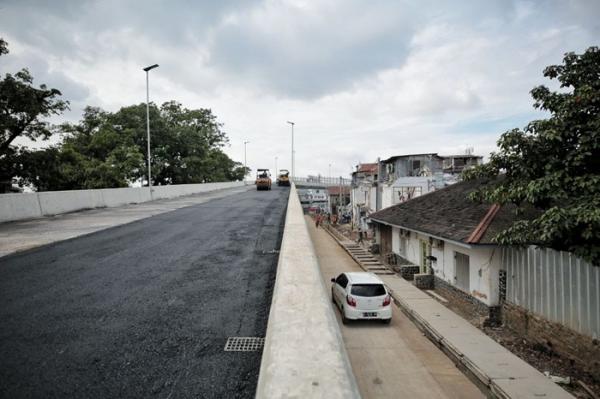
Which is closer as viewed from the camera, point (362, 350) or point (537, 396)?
point (537, 396)

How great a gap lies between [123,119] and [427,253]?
44633mm

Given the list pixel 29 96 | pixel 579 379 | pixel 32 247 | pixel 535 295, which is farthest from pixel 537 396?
pixel 29 96

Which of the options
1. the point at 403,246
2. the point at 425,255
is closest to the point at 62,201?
the point at 403,246

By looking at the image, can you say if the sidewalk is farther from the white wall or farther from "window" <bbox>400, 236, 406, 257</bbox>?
the white wall

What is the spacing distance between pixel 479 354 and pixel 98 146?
1710 inches

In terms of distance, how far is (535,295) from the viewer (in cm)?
1115

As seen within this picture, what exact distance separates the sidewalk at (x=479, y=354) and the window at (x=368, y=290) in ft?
7.00

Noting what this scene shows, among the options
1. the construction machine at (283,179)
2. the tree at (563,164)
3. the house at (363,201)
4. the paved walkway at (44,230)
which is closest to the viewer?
the tree at (563,164)

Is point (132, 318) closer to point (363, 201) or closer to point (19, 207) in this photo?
point (19, 207)

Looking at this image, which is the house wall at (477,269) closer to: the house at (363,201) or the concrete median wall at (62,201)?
the house at (363,201)

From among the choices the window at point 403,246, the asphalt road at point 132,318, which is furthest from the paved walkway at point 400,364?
the window at point 403,246

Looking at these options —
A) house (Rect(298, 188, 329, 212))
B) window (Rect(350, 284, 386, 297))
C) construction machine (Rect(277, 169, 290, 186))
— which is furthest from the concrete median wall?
construction machine (Rect(277, 169, 290, 186))

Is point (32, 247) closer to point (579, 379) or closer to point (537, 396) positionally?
point (537, 396)

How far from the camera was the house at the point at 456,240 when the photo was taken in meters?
13.7
